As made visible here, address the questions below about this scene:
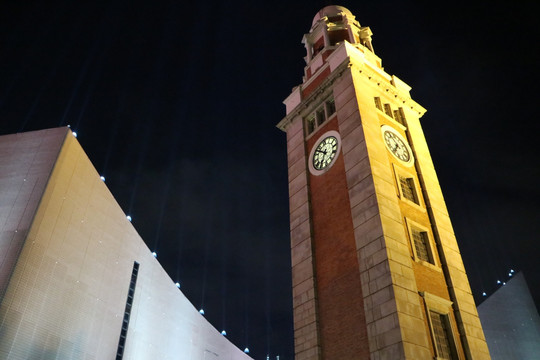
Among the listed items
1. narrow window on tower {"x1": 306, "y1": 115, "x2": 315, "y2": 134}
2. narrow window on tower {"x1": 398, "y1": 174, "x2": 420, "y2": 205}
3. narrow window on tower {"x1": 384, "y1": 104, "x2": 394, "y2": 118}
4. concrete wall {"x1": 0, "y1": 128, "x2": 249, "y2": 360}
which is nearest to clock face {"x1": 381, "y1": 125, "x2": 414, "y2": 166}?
narrow window on tower {"x1": 398, "y1": 174, "x2": 420, "y2": 205}

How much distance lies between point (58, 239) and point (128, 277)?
848cm

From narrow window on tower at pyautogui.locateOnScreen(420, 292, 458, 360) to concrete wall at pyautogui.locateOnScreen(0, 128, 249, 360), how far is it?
16815 mm

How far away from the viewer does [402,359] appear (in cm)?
1147

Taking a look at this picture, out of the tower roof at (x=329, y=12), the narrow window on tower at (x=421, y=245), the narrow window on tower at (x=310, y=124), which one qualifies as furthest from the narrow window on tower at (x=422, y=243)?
the tower roof at (x=329, y=12)

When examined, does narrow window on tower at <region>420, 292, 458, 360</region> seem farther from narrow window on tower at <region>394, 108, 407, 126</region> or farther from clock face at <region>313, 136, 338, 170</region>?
narrow window on tower at <region>394, 108, 407, 126</region>

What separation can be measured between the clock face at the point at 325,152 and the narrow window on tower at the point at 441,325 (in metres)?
6.42

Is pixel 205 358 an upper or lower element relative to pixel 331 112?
lower

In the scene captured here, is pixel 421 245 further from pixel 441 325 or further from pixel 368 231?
pixel 441 325

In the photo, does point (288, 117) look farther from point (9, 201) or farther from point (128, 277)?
point (128, 277)

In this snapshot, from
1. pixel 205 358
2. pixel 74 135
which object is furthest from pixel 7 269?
pixel 205 358

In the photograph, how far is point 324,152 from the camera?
60.7 ft

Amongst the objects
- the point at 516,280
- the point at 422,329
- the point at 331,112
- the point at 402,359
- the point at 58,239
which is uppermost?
the point at 516,280

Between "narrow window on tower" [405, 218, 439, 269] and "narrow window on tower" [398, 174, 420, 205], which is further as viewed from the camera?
"narrow window on tower" [398, 174, 420, 205]

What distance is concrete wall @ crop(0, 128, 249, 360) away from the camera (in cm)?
2061
